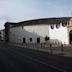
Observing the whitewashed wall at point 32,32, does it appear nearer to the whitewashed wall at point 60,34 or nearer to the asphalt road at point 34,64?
the whitewashed wall at point 60,34

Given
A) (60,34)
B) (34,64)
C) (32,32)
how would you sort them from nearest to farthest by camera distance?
(34,64) → (60,34) → (32,32)

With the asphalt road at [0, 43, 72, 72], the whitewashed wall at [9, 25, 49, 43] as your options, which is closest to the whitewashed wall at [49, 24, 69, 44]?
the whitewashed wall at [9, 25, 49, 43]

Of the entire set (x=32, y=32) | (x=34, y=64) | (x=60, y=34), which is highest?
(x=32, y=32)

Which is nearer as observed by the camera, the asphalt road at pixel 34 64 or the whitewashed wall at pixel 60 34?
the asphalt road at pixel 34 64

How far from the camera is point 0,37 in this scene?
16962cm

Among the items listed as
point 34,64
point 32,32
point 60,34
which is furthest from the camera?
point 32,32

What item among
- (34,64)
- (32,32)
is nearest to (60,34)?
(32,32)

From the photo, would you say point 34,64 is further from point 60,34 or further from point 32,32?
point 32,32

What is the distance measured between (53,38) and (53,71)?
225 feet

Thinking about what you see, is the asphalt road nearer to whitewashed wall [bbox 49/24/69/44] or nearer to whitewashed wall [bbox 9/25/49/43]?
whitewashed wall [bbox 49/24/69/44]

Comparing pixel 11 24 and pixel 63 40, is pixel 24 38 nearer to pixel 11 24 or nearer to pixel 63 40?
pixel 11 24

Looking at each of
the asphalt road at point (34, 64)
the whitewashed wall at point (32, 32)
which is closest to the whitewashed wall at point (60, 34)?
the whitewashed wall at point (32, 32)

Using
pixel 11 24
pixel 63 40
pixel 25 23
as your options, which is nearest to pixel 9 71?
pixel 63 40

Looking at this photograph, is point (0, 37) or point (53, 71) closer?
point (53, 71)
